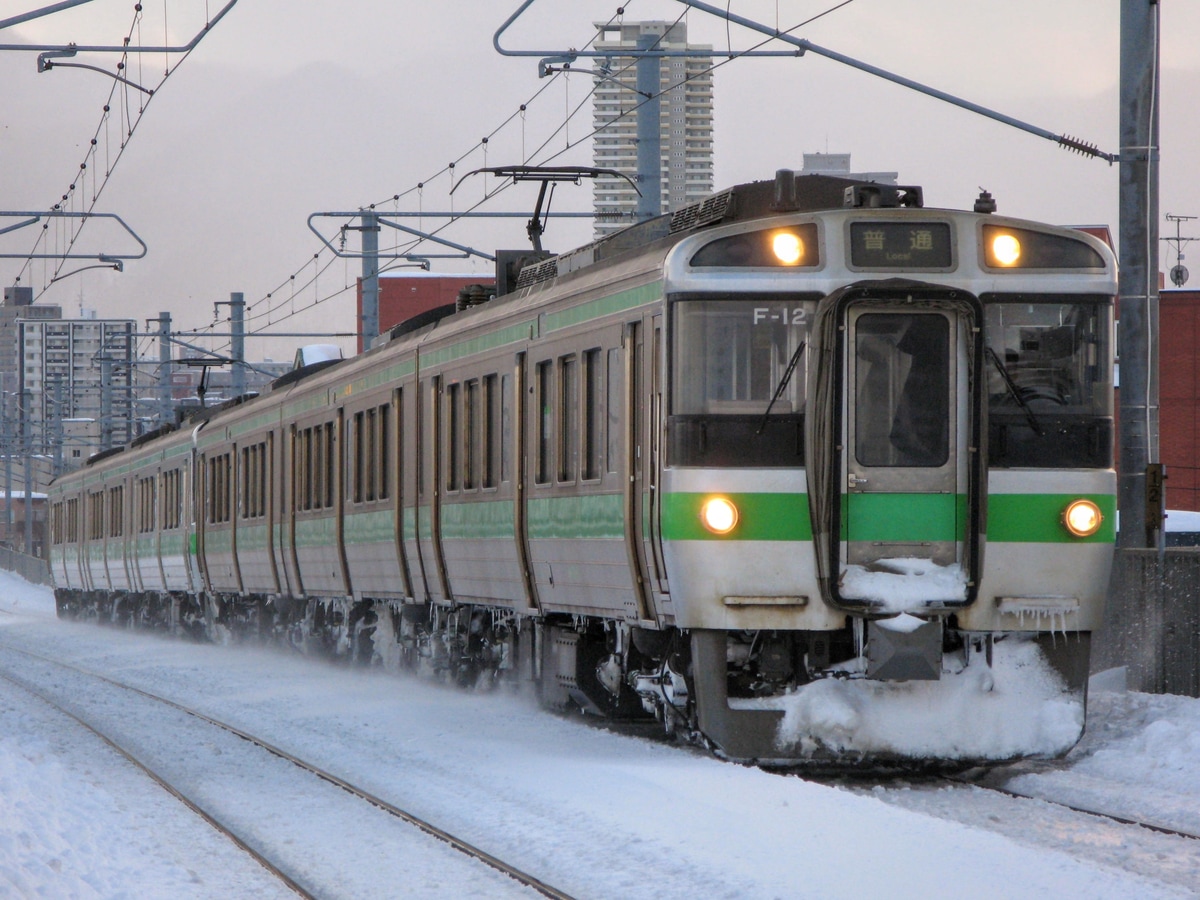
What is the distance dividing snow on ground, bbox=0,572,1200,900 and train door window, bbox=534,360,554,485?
1.67 metres

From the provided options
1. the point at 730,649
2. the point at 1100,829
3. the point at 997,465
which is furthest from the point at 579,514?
the point at 1100,829

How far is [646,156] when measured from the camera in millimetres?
17312

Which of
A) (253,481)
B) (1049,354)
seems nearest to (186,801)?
(1049,354)

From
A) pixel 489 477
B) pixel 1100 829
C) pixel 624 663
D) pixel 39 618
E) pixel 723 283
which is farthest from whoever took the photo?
pixel 39 618

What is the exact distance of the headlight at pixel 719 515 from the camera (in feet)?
33.4

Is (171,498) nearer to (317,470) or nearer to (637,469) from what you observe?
(317,470)

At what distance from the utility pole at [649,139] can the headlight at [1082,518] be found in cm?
704

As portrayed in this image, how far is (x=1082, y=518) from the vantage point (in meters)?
10.5

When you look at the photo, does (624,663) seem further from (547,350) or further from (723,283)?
(723,283)

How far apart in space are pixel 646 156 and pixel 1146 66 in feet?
17.4

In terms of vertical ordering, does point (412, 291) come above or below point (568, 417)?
above

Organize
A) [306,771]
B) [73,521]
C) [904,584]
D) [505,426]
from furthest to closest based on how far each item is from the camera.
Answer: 1. [73,521]
2. [505,426]
3. [306,771]
4. [904,584]

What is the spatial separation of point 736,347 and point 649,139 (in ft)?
24.5

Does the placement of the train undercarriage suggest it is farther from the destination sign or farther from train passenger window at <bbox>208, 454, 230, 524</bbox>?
train passenger window at <bbox>208, 454, 230, 524</bbox>
